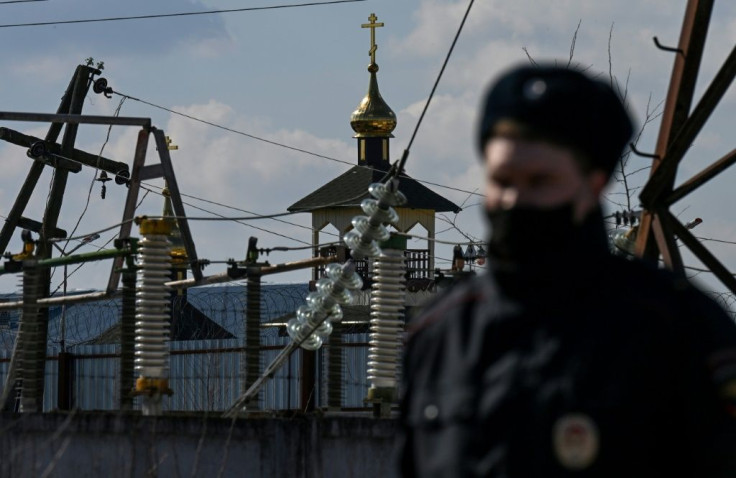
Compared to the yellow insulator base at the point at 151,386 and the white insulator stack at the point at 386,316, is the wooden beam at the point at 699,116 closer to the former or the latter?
the white insulator stack at the point at 386,316

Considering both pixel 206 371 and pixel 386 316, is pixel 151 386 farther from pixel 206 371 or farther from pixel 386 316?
pixel 206 371

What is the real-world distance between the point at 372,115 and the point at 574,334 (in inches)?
1899

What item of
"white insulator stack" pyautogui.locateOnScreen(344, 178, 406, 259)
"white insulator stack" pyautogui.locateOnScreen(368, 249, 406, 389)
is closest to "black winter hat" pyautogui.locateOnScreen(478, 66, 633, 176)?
"white insulator stack" pyautogui.locateOnScreen(344, 178, 406, 259)

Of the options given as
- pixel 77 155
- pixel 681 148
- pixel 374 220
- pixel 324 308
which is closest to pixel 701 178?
pixel 681 148

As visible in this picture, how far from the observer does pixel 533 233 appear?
9.46 ft

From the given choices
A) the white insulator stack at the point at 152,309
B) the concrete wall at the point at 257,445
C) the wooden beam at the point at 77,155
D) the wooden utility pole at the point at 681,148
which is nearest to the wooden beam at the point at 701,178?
the wooden utility pole at the point at 681,148

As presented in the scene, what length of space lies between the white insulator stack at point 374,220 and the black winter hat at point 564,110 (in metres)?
8.60

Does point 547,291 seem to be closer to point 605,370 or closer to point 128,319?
point 605,370

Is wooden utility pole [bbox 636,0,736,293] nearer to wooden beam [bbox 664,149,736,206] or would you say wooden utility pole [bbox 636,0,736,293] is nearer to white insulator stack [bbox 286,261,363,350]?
wooden beam [bbox 664,149,736,206]

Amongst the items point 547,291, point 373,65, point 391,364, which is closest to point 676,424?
point 547,291

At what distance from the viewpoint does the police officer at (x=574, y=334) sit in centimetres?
285

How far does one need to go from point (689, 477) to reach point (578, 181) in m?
0.55

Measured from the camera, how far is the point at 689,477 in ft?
9.37

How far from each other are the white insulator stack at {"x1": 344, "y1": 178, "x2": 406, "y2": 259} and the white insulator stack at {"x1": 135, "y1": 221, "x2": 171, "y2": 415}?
4.51 feet
